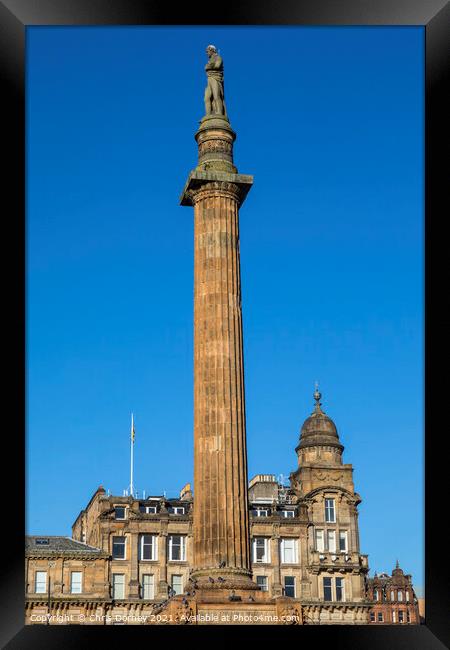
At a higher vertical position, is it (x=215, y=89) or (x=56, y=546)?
(x=215, y=89)

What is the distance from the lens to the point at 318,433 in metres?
89.1

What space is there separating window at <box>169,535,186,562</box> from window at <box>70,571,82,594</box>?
677 centimetres

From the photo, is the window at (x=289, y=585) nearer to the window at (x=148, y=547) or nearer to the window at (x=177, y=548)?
the window at (x=177, y=548)

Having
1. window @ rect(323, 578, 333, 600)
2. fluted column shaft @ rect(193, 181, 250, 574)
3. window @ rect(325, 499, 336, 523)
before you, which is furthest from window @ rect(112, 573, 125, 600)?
fluted column shaft @ rect(193, 181, 250, 574)

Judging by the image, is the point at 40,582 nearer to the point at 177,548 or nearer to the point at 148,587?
the point at 148,587

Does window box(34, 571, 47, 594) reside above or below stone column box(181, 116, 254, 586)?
below

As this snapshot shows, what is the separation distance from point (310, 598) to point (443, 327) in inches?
2658

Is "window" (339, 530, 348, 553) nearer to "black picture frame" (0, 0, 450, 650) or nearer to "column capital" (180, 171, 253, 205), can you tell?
"column capital" (180, 171, 253, 205)

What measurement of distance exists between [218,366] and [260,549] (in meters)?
43.1

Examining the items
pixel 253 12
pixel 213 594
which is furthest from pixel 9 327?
pixel 213 594

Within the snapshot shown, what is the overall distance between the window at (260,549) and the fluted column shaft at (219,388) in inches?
1640

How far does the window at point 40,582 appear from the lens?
79.2 meters

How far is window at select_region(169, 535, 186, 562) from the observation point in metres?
83.1

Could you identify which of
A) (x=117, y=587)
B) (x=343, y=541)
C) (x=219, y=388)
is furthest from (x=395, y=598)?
(x=219, y=388)
